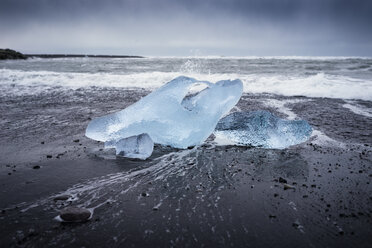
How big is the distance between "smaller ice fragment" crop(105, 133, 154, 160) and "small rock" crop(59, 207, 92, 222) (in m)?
1.24

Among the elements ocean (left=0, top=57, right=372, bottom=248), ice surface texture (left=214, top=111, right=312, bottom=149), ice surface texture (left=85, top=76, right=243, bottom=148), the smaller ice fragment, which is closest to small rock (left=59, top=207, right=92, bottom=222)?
ocean (left=0, top=57, right=372, bottom=248)

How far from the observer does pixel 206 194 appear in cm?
Result: 241

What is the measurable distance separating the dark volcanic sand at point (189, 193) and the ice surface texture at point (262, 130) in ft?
0.51

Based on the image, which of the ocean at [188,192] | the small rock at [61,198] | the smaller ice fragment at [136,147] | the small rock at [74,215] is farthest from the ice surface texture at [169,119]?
the small rock at [74,215]

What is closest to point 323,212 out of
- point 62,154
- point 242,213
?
point 242,213

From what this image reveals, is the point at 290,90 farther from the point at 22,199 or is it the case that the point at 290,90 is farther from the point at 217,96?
the point at 22,199

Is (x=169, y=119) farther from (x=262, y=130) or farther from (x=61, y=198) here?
(x=61, y=198)

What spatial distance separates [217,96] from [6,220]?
9.27 feet

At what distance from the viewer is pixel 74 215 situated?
1973 mm

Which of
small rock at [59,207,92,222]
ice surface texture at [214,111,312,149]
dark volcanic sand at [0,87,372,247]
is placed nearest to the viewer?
dark volcanic sand at [0,87,372,247]

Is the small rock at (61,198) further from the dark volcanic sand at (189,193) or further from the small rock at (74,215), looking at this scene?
the small rock at (74,215)

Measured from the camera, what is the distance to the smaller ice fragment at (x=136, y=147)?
3.23 m

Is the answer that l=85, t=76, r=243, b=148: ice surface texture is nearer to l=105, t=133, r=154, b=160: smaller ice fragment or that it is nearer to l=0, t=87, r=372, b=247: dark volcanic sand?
l=0, t=87, r=372, b=247: dark volcanic sand

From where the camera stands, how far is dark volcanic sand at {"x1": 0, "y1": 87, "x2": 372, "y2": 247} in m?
1.83
